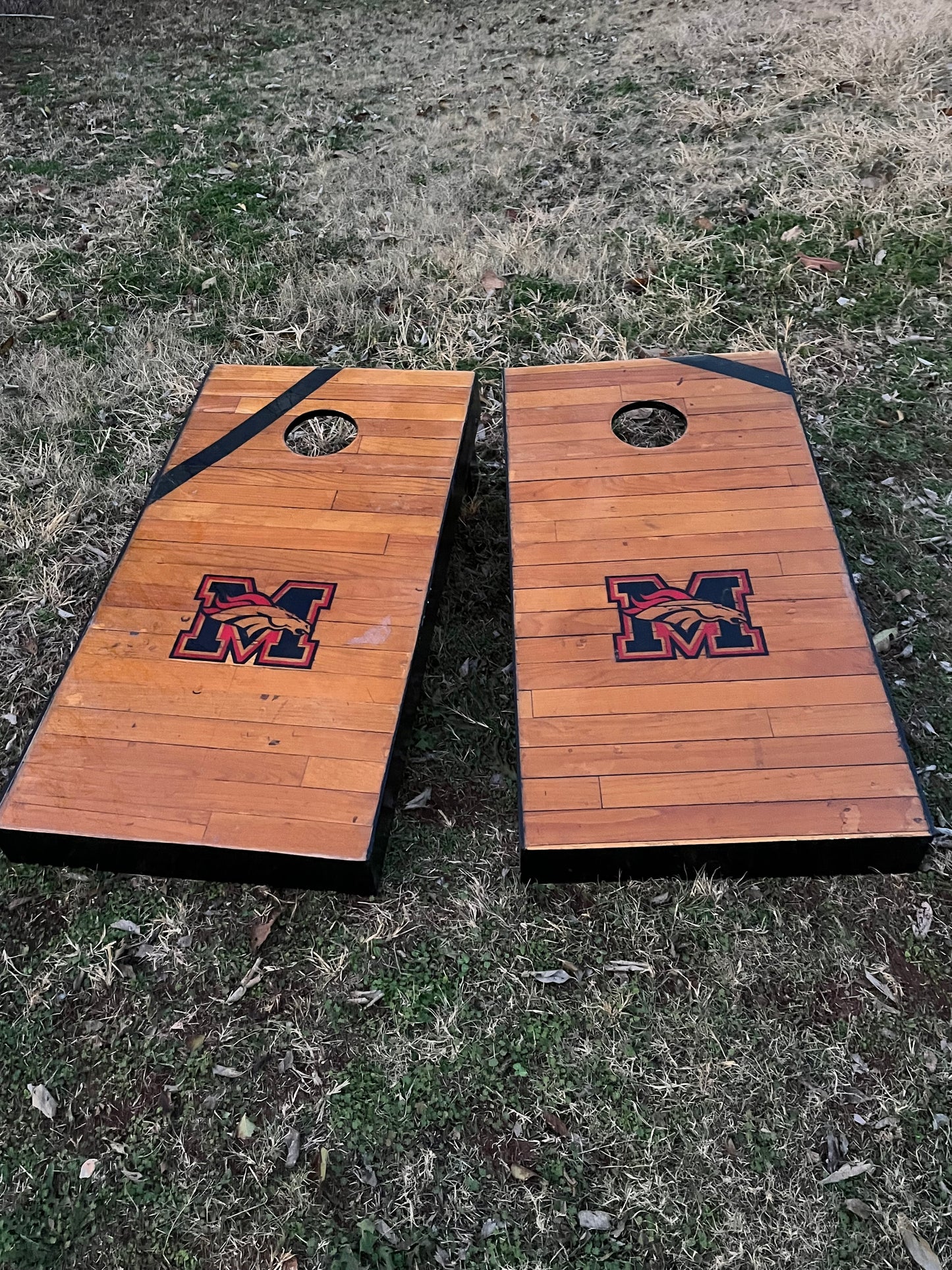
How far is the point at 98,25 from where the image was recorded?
700 centimetres

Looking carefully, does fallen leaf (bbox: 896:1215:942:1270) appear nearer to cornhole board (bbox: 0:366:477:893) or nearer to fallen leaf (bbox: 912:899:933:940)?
fallen leaf (bbox: 912:899:933:940)

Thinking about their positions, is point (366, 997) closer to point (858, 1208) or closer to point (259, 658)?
point (259, 658)

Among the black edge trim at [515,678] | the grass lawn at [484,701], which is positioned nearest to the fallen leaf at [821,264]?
the grass lawn at [484,701]

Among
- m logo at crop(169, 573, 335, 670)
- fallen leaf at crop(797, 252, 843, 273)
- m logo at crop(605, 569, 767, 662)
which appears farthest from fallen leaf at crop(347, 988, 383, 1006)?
fallen leaf at crop(797, 252, 843, 273)

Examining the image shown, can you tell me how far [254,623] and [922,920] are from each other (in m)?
1.80

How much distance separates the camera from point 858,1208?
5.81 ft

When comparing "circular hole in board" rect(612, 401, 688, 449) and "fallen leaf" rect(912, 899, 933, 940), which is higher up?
"circular hole in board" rect(612, 401, 688, 449)

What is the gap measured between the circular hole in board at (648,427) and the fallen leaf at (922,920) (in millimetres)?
1775

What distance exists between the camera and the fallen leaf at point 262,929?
2219 millimetres

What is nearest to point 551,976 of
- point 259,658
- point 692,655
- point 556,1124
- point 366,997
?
point 556,1124

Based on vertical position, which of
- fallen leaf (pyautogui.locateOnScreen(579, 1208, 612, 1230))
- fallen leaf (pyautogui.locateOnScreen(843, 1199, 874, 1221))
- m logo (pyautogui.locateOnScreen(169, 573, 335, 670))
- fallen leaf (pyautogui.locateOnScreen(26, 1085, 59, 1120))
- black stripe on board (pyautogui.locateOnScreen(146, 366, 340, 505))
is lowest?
fallen leaf (pyautogui.locateOnScreen(843, 1199, 874, 1221))

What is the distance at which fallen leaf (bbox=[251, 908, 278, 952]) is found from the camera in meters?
2.22

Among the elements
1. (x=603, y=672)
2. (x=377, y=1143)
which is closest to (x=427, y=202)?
(x=603, y=672)

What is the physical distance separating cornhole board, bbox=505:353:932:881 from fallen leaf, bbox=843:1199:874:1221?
0.63 m
